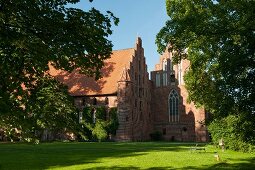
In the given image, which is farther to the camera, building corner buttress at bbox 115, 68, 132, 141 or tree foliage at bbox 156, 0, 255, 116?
building corner buttress at bbox 115, 68, 132, 141

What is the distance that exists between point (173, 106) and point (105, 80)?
42.7 feet

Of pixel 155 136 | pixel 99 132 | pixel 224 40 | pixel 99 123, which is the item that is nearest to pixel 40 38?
pixel 224 40

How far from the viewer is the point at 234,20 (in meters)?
17.5

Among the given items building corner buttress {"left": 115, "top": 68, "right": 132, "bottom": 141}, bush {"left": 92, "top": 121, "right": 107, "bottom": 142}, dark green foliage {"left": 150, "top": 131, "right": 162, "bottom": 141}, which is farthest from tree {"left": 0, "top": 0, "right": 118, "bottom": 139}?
dark green foliage {"left": 150, "top": 131, "right": 162, "bottom": 141}

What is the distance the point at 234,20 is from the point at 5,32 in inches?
495

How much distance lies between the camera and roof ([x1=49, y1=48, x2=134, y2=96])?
53.9m

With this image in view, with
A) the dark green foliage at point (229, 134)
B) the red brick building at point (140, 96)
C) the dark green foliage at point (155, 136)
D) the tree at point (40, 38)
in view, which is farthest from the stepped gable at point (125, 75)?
the tree at point (40, 38)

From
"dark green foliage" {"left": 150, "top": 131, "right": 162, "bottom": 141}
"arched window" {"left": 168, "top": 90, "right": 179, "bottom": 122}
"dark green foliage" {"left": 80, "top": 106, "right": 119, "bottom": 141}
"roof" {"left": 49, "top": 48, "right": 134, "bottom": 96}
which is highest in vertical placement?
"roof" {"left": 49, "top": 48, "right": 134, "bottom": 96}

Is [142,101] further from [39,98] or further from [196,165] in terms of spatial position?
[39,98]

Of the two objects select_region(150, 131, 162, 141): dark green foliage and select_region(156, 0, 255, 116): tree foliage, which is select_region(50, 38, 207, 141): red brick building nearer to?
select_region(150, 131, 162, 141): dark green foliage

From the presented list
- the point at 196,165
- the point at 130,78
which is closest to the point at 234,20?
the point at 196,165

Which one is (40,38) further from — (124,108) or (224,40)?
(124,108)

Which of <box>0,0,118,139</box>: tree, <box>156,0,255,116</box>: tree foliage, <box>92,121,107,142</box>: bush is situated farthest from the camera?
<box>92,121,107,142</box>: bush

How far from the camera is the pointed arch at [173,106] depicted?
5891 centimetres
